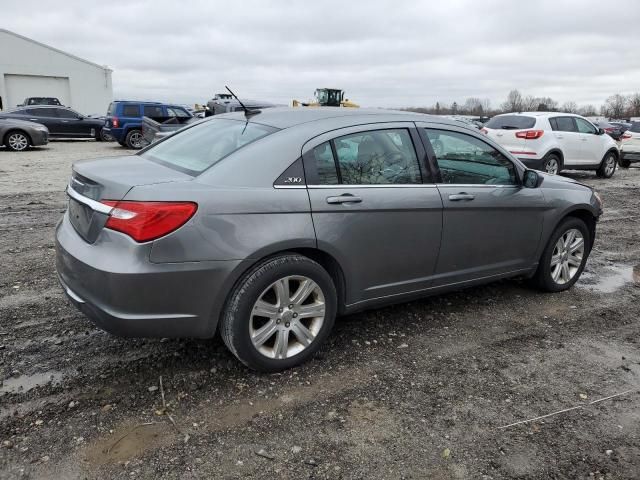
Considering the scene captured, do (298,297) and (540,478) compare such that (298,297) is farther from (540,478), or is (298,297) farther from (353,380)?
(540,478)

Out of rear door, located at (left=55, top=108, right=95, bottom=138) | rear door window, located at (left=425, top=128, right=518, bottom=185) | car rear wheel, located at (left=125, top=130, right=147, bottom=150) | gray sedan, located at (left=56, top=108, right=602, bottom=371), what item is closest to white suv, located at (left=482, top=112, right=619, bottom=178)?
rear door window, located at (left=425, top=128, right=518, bottom=185)

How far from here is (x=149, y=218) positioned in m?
2.79

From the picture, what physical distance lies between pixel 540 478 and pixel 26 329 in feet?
11.3

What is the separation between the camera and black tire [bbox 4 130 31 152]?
16628 millimetres

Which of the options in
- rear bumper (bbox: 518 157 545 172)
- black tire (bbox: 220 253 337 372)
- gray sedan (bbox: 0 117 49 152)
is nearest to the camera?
black tire (bbox: 220 253 337 372)

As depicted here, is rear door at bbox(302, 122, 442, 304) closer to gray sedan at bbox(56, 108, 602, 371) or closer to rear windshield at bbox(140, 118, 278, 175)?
gray sedan at bbox(56, 108, 602, 371)

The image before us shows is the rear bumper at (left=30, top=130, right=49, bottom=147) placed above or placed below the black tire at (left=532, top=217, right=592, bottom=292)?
below

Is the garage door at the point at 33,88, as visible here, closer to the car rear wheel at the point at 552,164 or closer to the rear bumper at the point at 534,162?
the rear bumper at the point at 534,162

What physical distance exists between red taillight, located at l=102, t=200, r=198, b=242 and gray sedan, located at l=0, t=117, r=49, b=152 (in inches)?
646

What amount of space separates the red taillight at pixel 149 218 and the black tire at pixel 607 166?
1436cm

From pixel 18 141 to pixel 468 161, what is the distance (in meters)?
16.9

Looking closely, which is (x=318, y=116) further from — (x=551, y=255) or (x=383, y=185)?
(x=551, y=255)

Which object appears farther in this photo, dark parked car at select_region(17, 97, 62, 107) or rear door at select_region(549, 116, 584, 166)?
dark parked car at select_region(17, 97, 62, 107)

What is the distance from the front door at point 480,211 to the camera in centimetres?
394
